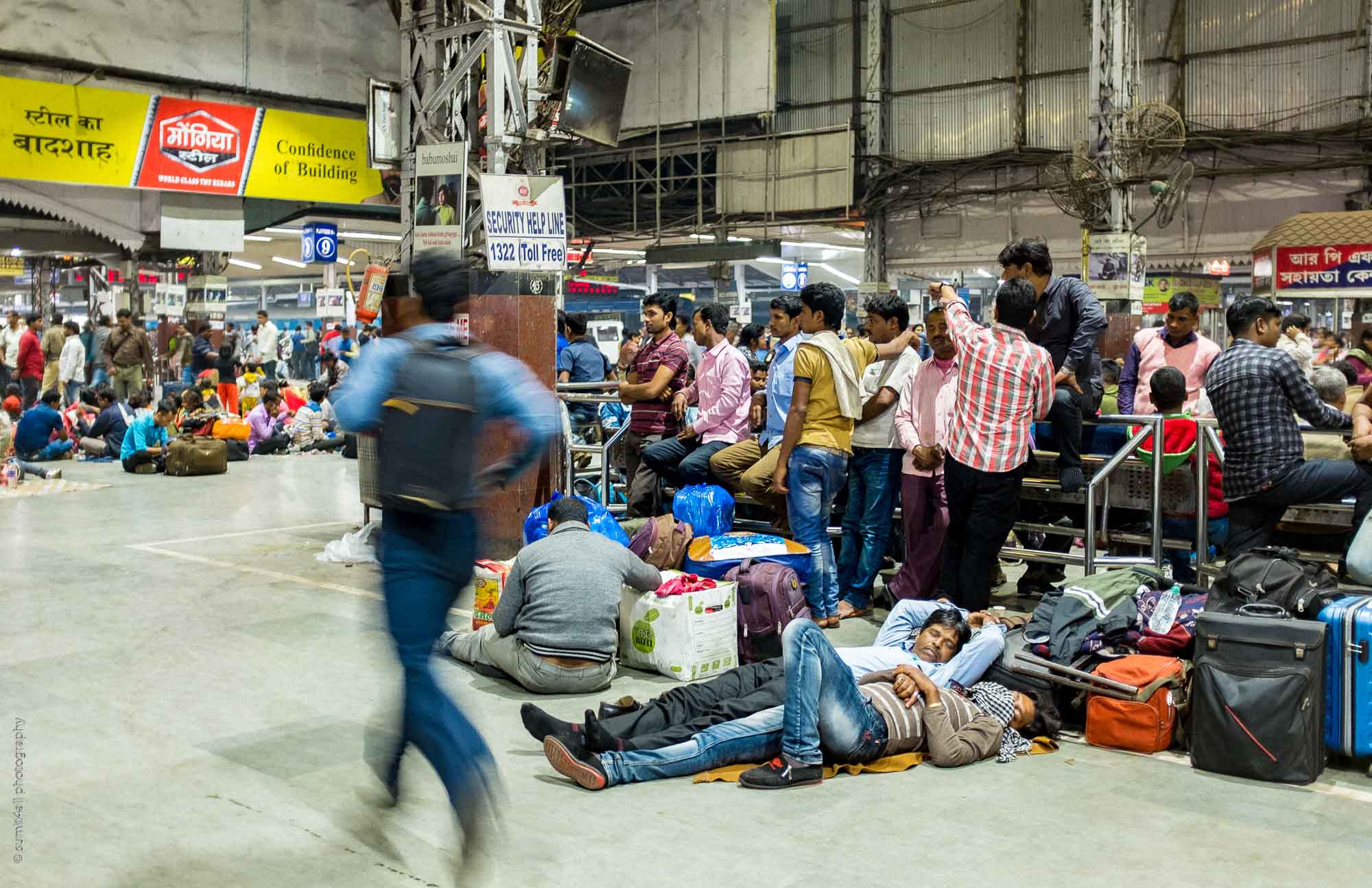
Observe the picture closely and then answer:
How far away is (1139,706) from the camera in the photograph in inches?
211

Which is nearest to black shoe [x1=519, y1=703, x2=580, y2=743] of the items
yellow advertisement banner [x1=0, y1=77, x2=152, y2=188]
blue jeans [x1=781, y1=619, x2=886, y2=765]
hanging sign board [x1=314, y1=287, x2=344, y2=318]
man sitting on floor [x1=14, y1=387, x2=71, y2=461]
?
blue jeans [x1=781, y1=619, x2=886, y2=765]

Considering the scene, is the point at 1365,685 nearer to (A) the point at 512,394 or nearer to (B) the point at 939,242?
(A) the point at 512,394

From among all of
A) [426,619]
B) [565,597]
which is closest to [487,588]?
[565,597]

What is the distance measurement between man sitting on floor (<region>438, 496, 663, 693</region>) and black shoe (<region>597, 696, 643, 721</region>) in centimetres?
64

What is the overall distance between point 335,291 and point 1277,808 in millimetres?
21789

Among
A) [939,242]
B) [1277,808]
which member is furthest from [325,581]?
[939,242]

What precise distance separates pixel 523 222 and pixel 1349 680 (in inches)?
251

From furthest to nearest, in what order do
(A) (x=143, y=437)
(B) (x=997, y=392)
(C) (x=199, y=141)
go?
(C) (x=199, y=141), (A) (x=143, y=437), (B) (x=997, y=392)

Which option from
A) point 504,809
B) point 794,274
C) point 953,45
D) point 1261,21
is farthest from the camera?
point 794,274

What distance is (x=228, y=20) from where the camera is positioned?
2041 cm

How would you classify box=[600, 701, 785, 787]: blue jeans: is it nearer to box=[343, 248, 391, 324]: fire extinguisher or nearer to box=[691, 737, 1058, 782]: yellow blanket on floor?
box=[691, 737, 1058, 782]: yellow blanket on floor

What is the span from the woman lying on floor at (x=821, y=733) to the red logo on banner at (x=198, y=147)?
17666 millimetres

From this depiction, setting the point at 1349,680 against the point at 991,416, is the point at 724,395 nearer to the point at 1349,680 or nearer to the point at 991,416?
the point at 991,416

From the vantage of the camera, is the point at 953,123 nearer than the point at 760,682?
No
